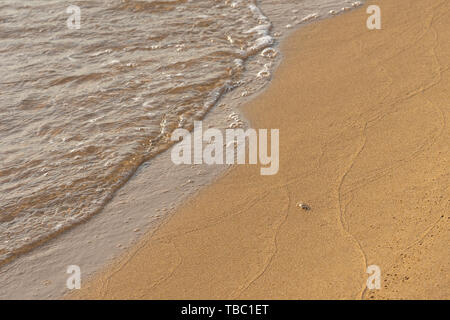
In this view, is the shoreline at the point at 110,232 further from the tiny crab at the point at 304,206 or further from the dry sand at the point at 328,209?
the tiny crab at the point at 304,206

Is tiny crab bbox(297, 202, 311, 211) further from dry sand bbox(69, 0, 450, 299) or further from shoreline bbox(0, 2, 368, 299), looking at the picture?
shoreline bbox(0, 2, 368, 299)

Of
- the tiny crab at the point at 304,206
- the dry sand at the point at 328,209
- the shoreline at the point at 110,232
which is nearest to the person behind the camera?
the dry sand at the point at 328,209

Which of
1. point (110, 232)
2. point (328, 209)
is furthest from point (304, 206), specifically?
point (110, 232)

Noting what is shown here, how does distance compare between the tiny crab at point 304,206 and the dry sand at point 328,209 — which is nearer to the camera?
the dry sand at point 328,209

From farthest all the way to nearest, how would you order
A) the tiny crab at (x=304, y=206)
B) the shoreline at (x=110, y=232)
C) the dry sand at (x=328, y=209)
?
the tiny crab at (x=304, y=206) < the shoreline at (x=110, y=232) < the dry sand at (x=328, y=209)

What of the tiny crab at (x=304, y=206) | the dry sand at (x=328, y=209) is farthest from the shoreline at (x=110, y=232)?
the tiny crab at (x=304, y=206)

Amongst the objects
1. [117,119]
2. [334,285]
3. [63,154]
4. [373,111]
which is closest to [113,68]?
[117,119]

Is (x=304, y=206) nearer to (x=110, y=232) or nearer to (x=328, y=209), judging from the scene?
(x=328, y=209)

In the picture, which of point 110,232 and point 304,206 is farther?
point 110,232

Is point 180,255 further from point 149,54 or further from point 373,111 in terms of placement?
point 149,54
